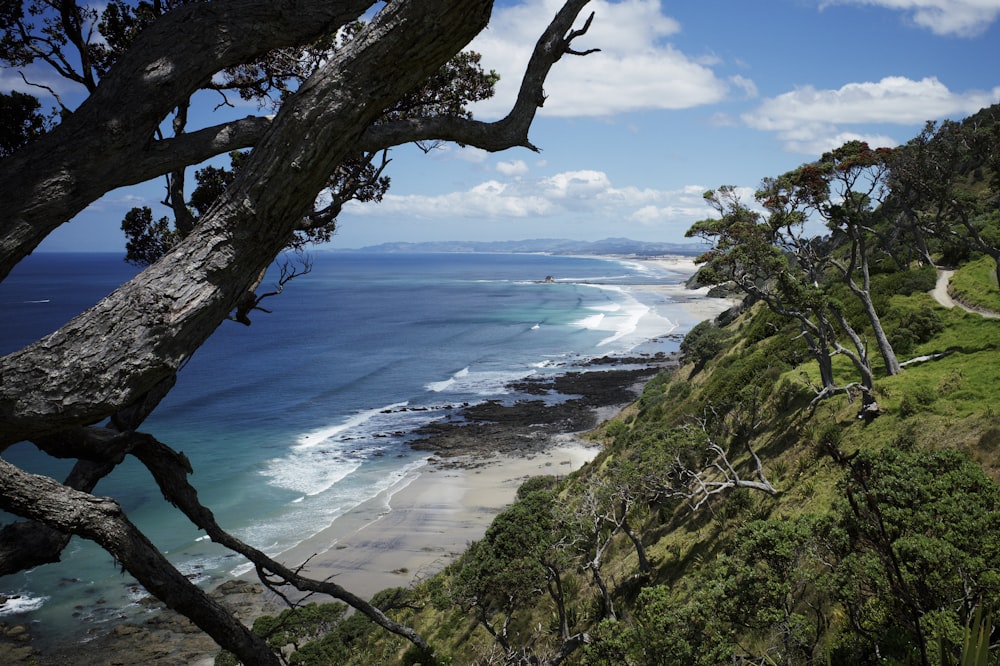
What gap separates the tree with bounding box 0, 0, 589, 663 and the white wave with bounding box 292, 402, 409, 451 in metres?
34.6

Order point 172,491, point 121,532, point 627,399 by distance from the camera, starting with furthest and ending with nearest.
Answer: point 627,399 < point 172,491 < point 121,532

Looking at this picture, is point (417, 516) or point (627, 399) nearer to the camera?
point (417, 516)

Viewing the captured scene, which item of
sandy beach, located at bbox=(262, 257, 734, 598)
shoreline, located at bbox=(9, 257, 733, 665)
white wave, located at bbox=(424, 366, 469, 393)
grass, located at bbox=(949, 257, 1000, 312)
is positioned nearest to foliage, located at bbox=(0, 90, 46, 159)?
shoreline, located at bbox=(9, 257, 733, 665)

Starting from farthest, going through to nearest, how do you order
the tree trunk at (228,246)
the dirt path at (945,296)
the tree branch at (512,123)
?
the dirt path at (945,296) < the tree branch at (512,123) < the tree trunk at (228,246)

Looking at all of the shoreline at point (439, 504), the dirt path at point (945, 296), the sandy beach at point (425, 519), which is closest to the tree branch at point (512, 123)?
the shoreline at point (439, 504)

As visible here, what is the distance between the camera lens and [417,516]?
2772cm

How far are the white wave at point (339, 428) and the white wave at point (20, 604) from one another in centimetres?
1540

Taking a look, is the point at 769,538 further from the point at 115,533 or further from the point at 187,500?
the point at 115,533

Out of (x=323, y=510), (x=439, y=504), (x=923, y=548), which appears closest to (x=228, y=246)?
(x=923, y=548)

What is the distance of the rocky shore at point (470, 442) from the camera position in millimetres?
18734

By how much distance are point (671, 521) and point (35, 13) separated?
56.7 ft

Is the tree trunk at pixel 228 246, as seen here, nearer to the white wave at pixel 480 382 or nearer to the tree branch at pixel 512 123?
the tree branch at pixel 512 123

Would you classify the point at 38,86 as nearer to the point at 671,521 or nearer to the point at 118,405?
the point at 118,405

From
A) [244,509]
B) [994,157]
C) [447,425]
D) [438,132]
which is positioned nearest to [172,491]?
[438,132]
